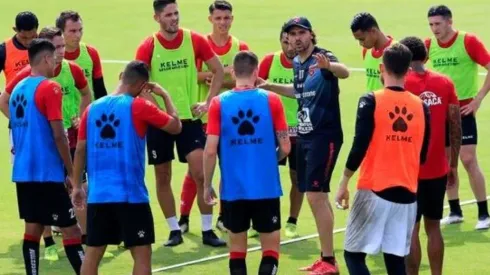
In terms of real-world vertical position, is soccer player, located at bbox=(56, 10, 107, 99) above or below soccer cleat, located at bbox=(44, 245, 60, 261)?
above

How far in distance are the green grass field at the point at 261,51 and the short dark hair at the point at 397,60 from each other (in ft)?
9.81

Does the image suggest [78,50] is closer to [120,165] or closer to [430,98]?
[120,165]

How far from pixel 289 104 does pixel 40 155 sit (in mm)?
3950

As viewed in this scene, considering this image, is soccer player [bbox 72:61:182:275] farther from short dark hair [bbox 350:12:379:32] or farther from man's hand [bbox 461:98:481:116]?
man's hand [bbox 461:98:481:116]

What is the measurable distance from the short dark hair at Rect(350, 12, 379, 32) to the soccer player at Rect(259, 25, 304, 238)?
1.35 m

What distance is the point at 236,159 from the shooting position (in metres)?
11.5

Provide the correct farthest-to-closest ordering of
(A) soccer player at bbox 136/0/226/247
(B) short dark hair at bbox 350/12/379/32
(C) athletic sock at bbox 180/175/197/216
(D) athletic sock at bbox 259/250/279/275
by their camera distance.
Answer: (C) athletic sock at bbox 180/175/197/216 < (A) soccer player at bbox 136/0/226/247 < (B) short dark hair at bbox 350/12/379/32 < (D) athletic sock at bbox 259/250/279/275

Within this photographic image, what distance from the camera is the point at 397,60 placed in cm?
1055

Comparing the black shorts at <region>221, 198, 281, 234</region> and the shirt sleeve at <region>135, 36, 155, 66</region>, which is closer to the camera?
the black shorts at <region>221, 198, 281, 234</region>

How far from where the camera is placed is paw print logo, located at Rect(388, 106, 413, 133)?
34.6 ft

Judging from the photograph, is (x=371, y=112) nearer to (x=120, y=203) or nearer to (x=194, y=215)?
(x=120, y=203)

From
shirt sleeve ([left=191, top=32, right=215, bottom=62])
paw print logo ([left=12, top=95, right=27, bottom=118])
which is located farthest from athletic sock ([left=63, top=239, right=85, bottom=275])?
shirt sleeve ([left=191, top=32, right=215, bottom=62])

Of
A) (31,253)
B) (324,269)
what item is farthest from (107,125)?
(324,269)

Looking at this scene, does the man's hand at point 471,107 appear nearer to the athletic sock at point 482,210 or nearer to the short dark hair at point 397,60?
the athletic sock at point 482,210
